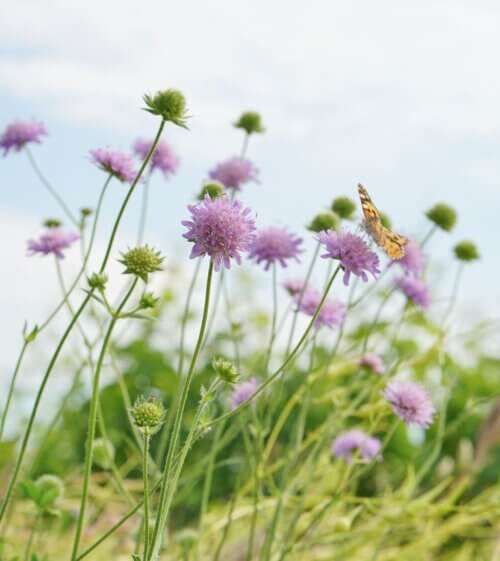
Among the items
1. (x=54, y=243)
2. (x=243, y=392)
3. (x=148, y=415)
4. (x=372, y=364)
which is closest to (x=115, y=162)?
(x=54, y=243)

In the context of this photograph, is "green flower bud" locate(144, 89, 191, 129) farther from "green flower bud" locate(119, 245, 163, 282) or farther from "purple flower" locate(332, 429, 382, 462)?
"purple flower" locate(332, 429, 382, 462)

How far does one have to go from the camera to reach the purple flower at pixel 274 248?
1406 mm

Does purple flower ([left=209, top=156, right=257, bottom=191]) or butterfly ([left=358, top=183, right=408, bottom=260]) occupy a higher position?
purple flower ([left=209, top=156, right=257, bottom=191])

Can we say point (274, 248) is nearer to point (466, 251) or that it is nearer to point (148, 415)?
point (148, 415)

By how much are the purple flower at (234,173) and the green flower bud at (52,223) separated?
0.31 m

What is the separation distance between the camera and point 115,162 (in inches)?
54.9

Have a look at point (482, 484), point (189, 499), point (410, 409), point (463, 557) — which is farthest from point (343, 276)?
point (482, 484)

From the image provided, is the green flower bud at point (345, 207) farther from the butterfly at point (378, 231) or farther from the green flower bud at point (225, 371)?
the green flower bud at point (225, 371)

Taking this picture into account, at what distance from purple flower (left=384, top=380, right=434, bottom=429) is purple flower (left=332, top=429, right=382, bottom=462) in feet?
1.09

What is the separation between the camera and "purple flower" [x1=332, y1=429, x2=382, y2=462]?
1750 mm


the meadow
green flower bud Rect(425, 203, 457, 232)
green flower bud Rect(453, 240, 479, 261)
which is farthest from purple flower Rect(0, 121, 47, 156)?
green flower bud Rect(453, 240, 479, 261)

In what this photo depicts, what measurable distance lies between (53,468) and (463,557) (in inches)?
68.7

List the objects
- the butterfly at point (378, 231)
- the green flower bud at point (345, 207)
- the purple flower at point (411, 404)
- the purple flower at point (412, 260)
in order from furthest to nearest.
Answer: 1. the green flower bud at point (345, 207)
2. the purple flower at point (412, 260)
3. the purple flower at point (411, 404)
4. the butterfly at point (378, 231)

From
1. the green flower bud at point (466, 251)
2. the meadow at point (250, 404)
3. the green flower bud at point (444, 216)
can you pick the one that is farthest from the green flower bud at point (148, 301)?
the green flower bud at point (466, 251)
